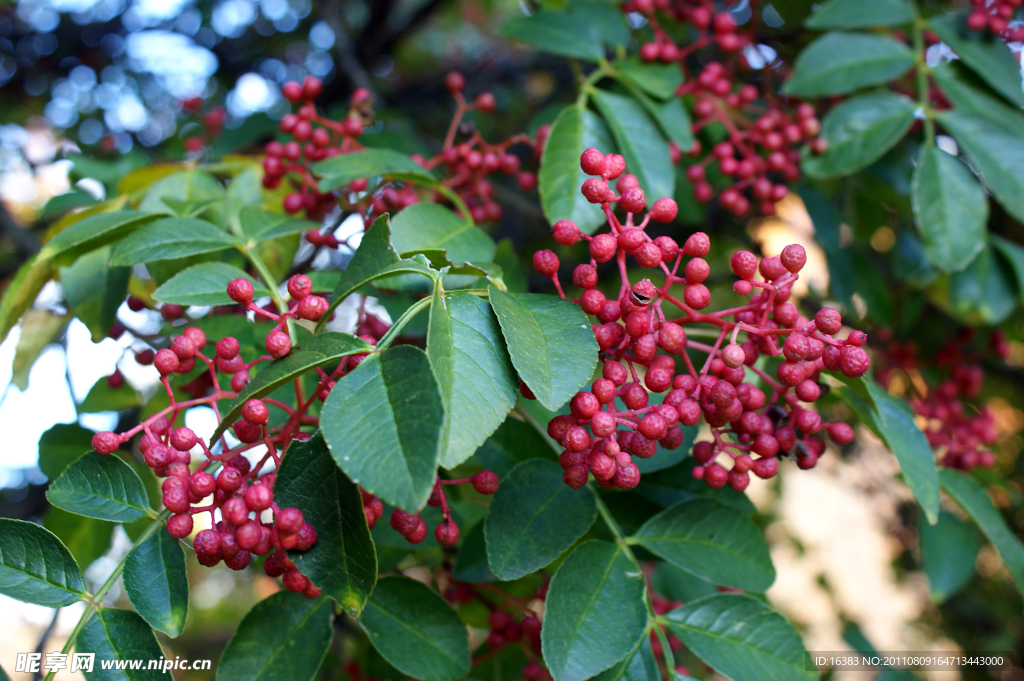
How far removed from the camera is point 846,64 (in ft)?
5.33

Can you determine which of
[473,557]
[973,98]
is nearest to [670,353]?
[473,557]

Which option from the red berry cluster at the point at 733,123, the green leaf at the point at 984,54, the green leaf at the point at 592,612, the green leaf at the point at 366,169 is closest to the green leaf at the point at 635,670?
the green leaf at the point at 592,612

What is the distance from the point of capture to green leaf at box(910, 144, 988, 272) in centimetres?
147

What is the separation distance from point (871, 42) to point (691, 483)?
121cm

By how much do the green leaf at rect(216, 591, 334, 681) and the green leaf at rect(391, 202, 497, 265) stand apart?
576 millimetres

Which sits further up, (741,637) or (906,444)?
(906,444)

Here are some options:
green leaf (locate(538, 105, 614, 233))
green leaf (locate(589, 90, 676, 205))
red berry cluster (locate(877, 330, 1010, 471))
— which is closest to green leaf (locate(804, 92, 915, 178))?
green leaf (locate(589, 90, 676, 205))

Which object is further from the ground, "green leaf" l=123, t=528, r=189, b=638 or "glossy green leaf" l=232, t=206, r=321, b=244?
"glossy green leaf" l=232, t=206, r=321, b=244

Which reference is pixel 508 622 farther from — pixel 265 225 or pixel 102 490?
pixel 265 225

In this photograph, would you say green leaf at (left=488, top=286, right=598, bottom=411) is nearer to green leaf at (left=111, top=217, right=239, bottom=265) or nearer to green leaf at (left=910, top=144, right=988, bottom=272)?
green leaf at (left=111, top=217, right=239, bottom=265)

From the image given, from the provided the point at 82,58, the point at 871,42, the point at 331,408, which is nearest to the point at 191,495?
the point at 331,408

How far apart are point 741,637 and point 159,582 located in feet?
2.87

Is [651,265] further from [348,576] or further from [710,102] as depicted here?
[710,102]

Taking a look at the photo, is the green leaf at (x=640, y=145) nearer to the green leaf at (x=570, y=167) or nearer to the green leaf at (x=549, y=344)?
the green leaf at (x=570, y=167)
